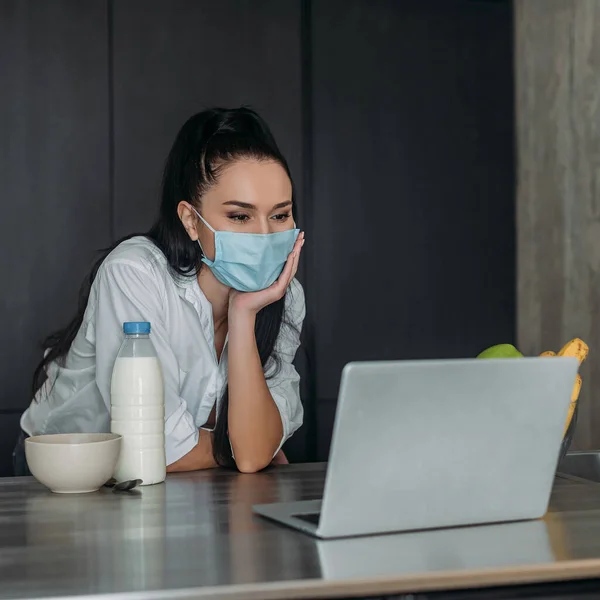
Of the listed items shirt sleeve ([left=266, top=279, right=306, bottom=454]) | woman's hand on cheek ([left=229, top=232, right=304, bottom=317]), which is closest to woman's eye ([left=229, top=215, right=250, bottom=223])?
woman's hand on cheek ([left=229, top=232, right=304, bottom=317])

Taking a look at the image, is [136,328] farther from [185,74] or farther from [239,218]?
[185,74]

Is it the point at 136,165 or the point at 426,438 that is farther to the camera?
the point at 136,165

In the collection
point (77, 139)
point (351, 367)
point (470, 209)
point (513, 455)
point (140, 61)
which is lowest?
point (513, 455)

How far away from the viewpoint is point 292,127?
3.23 meters

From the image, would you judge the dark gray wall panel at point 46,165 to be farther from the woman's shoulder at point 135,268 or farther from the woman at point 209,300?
the woman's shoulder at point 135,268

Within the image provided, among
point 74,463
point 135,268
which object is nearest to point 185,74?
point 135,268

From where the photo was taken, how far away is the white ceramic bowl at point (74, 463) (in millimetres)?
1260

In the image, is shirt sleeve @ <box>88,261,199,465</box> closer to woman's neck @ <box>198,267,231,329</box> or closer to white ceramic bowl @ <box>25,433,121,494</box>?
woman's neck @ <box>198,267,231,329</box>

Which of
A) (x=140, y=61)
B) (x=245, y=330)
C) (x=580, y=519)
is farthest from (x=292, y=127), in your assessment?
(x=580, y=519)

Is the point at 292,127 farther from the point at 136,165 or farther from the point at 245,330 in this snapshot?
Answer: the point at 245,330

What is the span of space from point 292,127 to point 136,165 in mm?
552

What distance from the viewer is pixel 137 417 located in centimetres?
136

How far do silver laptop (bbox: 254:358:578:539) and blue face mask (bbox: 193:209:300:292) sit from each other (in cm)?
81

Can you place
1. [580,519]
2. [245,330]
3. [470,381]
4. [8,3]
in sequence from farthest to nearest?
1. [8,3]
2. [245,330]
3. [580,519]
4. [470,381]
